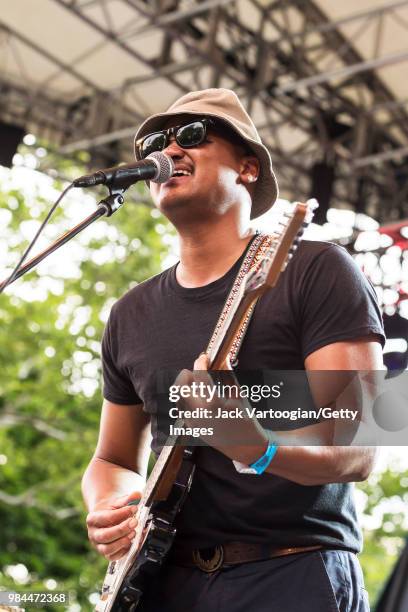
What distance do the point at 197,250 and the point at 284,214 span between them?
0.74m

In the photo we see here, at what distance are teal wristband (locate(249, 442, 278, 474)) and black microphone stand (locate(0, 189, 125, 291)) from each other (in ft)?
2.51

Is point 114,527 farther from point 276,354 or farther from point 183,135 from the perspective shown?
point 183,135

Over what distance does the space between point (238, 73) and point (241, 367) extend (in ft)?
21.1

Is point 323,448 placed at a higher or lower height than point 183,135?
lower

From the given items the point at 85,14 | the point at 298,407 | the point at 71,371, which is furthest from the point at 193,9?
the point at 71,371

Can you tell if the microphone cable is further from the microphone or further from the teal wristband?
the teal wristband

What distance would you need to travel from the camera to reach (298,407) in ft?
7.27

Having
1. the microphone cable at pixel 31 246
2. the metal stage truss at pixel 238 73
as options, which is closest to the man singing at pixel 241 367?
the microphone cable at pixel 31 246

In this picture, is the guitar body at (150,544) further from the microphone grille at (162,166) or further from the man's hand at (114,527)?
the microphone grille at (162,166)

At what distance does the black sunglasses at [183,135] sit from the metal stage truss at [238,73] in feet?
15.6

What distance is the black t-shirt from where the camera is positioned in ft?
7.07

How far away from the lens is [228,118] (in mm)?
2652

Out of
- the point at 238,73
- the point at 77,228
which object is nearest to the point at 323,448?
the point at 77,228

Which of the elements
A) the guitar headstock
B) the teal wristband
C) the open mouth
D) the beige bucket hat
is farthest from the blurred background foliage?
the teal wristband
